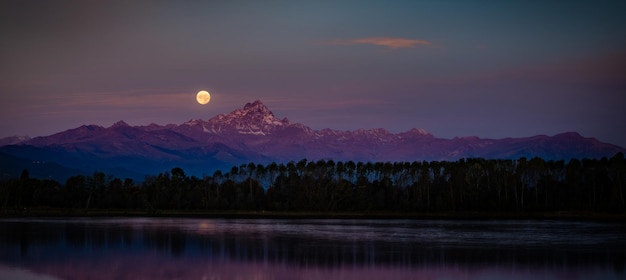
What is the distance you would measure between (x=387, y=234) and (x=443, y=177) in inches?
2391

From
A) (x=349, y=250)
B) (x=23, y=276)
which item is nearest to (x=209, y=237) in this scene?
(x=349, y=250)

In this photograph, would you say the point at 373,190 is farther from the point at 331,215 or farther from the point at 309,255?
the point at 309,255

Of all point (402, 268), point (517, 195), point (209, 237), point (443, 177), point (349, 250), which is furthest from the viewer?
point (443, 177)

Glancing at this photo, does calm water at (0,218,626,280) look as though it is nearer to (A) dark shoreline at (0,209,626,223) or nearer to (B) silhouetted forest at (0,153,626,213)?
(A) dark shoreline at (0,209,626,223)

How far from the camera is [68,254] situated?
152 feet

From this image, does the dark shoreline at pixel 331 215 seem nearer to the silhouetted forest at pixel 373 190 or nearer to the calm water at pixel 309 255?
the silhouetted forest at pixel 373 190

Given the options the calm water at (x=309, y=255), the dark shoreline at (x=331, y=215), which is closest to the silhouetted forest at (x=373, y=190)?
the dark shoreline at (x=331, y=215)

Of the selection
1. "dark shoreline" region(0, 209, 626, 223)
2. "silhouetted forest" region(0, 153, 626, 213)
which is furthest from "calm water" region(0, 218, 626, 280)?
"silhouetted forest" region(0, 153, 626, 213)

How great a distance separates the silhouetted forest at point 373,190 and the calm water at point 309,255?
48.1m

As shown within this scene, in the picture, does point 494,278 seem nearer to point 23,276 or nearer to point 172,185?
point 23,276

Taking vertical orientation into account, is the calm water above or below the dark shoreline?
above

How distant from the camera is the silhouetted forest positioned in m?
112

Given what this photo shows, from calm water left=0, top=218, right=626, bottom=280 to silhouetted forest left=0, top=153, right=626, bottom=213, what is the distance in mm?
48111

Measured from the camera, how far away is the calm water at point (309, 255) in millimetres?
38031
